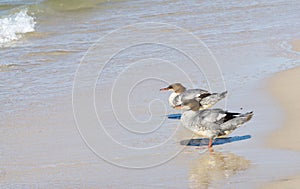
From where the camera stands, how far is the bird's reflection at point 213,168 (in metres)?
5.85

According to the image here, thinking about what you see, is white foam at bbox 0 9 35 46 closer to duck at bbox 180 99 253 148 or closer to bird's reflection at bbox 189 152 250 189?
duck at bbox 180 99 253 148

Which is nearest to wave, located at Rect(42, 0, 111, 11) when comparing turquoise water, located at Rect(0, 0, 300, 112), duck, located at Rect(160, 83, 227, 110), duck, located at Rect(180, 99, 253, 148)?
turquoise water, located at Rect(0, 0, 300, 112)

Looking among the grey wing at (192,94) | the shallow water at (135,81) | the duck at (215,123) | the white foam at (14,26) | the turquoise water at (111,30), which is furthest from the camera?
the white foam at (14,26)

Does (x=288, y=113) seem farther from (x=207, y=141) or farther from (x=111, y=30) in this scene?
(x=111, y=30)

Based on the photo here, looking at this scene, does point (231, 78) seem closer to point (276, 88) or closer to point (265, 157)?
point (276, 88)

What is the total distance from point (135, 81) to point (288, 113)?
3.05 metres

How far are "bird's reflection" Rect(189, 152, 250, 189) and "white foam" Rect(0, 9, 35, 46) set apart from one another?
30.8 feet

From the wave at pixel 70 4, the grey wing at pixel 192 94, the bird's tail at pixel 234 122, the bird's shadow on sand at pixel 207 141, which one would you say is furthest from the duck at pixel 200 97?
the wave at pixel 70 4

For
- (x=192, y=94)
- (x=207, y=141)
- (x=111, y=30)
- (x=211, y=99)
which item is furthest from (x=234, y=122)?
(x=111, y=30)

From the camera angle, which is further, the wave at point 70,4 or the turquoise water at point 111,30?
the wave at point 70,4

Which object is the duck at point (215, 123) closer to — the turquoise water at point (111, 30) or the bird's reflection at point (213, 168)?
the bird's reflection at point (213, 168)

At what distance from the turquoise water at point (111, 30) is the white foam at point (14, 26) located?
23mm

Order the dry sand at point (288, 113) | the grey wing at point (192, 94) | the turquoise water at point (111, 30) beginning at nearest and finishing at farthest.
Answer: the dry sand at point (288, 113)
the grey wing at point (192, 94)
the turquoise water at point (111, 30)

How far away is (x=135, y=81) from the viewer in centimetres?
1022
